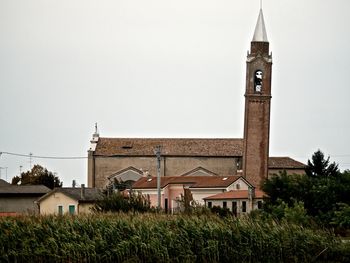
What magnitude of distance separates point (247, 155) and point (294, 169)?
10577 millimetres

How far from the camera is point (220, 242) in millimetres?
45125

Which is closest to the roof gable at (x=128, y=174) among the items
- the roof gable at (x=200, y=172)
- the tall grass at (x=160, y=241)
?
the roof gable at (x=200, y=172)

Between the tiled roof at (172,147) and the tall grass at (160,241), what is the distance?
55781 millimetres

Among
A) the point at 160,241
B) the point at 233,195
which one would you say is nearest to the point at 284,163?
the point at 233,195

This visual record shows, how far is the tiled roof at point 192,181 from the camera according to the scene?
8905 cm

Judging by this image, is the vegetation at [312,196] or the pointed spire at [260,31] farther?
the pointed spire at [260,31]

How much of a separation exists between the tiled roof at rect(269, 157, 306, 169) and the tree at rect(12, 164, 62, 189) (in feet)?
72.0

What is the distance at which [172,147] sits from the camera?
10375 centimetres

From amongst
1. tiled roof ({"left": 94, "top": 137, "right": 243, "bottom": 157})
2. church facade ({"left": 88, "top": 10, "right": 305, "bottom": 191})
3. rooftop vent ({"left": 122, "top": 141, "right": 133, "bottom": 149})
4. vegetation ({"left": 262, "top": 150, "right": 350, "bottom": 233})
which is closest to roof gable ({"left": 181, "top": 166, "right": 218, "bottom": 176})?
church facade ({"left": 88, "top": 10, "right": 305, "bottom": 191})

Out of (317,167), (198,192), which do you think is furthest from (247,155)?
(317,167)

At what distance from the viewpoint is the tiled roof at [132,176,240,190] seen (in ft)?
292

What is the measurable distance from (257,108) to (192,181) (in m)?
9.32

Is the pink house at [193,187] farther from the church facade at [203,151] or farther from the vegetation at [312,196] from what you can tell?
the vegetation at [312,196]

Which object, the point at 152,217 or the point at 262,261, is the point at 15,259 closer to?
the point at 152,217
